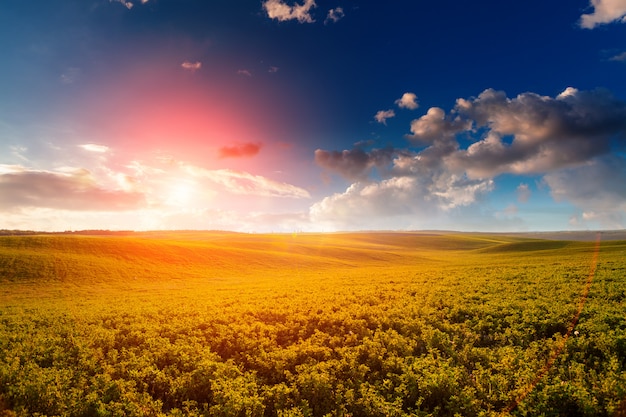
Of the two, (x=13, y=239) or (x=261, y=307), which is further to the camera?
(x=13, y=239)

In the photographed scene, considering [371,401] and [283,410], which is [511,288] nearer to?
[371,401]

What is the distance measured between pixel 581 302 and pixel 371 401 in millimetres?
19324

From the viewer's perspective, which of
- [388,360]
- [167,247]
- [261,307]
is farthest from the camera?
[167,247]

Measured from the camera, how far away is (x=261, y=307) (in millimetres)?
26562

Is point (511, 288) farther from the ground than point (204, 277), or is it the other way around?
point (511, 288)

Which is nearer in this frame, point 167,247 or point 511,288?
point 511,288


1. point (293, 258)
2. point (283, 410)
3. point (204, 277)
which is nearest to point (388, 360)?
point (283, 410)

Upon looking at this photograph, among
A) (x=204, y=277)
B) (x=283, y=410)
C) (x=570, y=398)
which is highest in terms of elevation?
(x=570, y=398)

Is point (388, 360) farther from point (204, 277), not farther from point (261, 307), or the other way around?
point (204, 277)

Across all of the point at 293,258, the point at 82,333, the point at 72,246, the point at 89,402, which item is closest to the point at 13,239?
the point at 72,246

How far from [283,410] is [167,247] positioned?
99402 millimetres

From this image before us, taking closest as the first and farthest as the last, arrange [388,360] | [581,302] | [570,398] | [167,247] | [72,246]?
[570,398] < [388,360] < [581,302] < [72,246] < [167,247]

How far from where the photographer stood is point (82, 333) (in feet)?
68.4

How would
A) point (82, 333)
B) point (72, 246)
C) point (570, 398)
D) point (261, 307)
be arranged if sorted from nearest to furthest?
point (570, 398) < point (82, 333) < point (261, 307) < point (72, 246)
